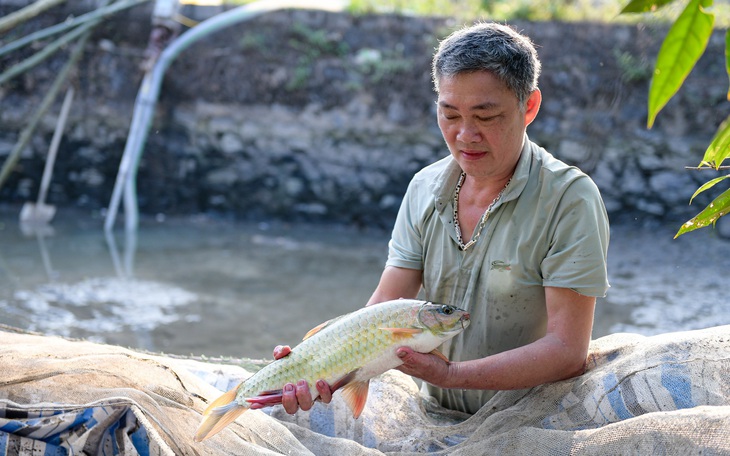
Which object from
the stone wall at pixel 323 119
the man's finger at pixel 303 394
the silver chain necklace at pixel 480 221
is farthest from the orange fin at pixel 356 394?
the stone wall at pixel 323 119

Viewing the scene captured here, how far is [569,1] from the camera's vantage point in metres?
9.18

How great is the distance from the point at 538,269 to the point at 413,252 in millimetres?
509

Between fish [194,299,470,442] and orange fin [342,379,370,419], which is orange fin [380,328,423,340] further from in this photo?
orange fin [342,379,370,419]

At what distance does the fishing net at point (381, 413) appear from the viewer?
213 centimetres

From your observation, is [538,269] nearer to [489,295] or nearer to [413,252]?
[489,295]

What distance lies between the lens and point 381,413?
2830 millimetres

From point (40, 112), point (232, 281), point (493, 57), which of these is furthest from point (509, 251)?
point (40, 112)

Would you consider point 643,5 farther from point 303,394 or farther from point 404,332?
point 303,394

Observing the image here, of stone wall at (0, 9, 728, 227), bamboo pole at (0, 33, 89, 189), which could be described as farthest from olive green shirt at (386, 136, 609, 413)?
bamboo pole at (0, 33, 89, 189)


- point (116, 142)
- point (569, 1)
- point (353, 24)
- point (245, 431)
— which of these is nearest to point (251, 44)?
point (353, 24)

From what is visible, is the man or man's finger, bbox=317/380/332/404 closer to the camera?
man's finger, bbox=317/380/332/404

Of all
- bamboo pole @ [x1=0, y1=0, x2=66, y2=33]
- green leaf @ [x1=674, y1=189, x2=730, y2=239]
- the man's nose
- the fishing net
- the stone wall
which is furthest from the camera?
the stone wall

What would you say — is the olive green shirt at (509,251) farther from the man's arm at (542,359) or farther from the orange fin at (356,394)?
the orange fin at (356,394)

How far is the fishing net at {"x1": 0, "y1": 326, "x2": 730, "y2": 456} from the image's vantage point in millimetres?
2129
